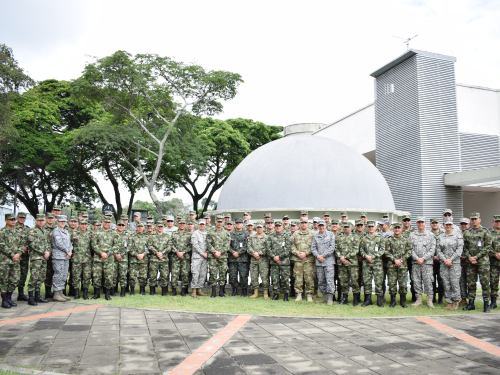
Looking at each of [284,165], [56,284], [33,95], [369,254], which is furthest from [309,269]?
[33,95]

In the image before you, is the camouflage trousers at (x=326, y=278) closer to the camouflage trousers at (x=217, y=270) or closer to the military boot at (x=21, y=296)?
the camouflage trousers at (x=217, y=270)

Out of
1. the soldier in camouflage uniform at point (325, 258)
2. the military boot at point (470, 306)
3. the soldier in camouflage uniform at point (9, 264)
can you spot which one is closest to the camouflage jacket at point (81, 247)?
the soldier in camouflage uniform at point (9, 264)

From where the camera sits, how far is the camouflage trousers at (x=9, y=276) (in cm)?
802

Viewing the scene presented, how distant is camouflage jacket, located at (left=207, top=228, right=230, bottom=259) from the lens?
949cm

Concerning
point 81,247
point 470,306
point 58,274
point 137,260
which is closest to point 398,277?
Result: point 470,306

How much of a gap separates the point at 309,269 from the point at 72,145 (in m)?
20.7

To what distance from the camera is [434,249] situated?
8211mm

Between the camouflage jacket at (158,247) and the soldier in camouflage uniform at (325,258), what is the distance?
3518mm

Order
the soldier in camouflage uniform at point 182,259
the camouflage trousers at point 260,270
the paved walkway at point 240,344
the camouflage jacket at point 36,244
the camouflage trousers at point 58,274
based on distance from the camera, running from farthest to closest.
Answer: the soldier in camouflage uniform at point 182,259
the camouflage trousers at point 260,270
the camouflage trousers at point 58,274
the camouflage jacket at point 36,244
the paved walkway at point 240,344

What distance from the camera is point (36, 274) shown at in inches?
331

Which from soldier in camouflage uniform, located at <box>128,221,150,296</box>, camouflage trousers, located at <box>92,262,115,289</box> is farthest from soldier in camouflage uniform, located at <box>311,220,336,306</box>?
camouflage trousers, located at <box>92,262,115,289</box>

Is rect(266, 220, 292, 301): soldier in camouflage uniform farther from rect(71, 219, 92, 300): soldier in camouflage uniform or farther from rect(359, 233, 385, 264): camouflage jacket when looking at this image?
rect(71, 219, 92, 300): soldier in camouflage uniform

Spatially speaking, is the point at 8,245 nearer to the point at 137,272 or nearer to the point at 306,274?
the point at 137,272

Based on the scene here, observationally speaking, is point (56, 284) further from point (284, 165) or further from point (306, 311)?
point (284, 165)
